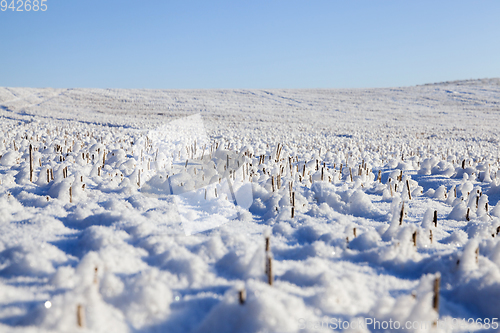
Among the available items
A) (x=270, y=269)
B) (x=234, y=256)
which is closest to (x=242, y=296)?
(x=270, y=269)

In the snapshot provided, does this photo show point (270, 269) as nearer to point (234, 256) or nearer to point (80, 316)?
point (234, 256)

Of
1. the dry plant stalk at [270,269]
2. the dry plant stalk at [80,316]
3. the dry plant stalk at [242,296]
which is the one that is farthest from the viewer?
the dry plant stalk at [270,269]

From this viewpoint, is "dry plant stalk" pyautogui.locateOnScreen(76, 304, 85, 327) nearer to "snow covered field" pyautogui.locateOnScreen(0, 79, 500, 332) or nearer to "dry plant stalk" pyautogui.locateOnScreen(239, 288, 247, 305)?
"snow covered field" pyautogui.locateOnScreen(0, 79, 500, 332)

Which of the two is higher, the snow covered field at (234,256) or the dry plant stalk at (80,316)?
the dry plant stalk at (80,316)

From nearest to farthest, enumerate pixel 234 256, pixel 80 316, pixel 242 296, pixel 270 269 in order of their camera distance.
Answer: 1. pixel 80 316
2. pixel 242 296
3. pixel 270 269
4. pixel 234 256

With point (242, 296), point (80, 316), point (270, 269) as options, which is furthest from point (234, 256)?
point (80, 316)

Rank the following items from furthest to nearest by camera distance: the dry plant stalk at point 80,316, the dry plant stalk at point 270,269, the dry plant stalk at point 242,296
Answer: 1. the dry plant stalk at point 270,269
2. the dry plant stalk at point 242,296
3. the dry plant stalk at point 80,316

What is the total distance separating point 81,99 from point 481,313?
99.1 ft

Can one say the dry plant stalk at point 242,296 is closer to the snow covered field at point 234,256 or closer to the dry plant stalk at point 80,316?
the snow covered field at point 234,256

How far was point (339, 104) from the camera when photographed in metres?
29.4

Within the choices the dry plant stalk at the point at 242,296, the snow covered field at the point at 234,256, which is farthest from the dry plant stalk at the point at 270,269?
the dry plant stalk at the point at 242,296

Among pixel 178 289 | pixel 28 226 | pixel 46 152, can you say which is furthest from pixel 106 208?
pixel 46 152

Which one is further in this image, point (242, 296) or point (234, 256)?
point (234, 256)

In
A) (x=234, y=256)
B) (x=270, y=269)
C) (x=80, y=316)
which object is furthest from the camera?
(x=234, y=256)
